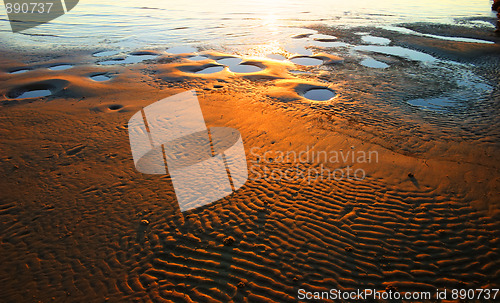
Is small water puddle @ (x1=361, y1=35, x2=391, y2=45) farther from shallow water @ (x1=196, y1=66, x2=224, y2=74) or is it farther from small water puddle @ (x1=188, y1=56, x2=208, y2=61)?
small water puddle @ (x1=188, y1=56, x2=208, y2=61)

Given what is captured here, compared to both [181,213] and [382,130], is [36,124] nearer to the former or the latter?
[181,213]

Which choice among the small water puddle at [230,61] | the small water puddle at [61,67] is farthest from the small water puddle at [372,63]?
the small water puddle at [61,67]

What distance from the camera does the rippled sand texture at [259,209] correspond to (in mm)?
5453

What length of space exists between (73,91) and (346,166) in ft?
47.9

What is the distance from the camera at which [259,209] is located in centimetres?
705

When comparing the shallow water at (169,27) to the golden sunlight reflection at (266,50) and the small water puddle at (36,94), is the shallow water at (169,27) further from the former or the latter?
the small water puddle at (36,94)

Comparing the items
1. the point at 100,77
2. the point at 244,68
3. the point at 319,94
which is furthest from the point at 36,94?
the point at 319,94

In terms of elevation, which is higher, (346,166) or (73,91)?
(73,91)

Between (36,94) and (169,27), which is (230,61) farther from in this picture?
(169,27)

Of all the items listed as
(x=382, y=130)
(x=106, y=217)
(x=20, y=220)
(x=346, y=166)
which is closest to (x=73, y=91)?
(x=20, y=220)

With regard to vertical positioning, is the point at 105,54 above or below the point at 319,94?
above

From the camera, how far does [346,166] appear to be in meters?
8.56

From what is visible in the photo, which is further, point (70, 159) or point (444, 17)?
point (444, 17)

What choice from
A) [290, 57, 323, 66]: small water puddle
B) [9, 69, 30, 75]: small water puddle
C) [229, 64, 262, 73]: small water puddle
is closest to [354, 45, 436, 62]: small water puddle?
[290, 57, 323, 66]: small water puddle
